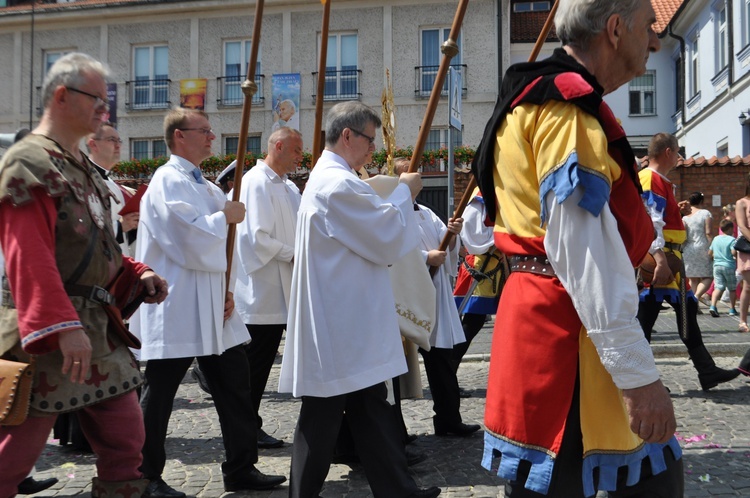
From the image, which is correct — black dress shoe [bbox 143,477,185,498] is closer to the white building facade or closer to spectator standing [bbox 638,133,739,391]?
spectator standing [bbox 638,133,739,391]

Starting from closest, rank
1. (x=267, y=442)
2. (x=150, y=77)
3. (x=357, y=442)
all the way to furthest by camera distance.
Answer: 1. (x=357, y=442)
2. (x=267, y=442)
3. (x=150, y=77)

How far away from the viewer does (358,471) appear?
15.2ft

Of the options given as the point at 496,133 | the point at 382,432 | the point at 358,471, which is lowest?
the point at 358,471

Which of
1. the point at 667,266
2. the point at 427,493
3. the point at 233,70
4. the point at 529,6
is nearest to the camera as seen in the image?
the point at 427,493

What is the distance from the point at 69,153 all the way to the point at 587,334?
77.1 inches

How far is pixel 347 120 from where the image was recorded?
3855 mm

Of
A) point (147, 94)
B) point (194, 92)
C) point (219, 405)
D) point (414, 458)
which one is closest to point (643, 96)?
point (194, 92)

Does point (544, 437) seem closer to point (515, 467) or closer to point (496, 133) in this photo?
point (515, 467)

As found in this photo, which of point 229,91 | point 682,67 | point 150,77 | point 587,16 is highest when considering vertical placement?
point 150,77

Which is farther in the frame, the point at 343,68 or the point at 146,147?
the point at 146,147

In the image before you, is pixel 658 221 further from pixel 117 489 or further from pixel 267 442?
pixel 117 489

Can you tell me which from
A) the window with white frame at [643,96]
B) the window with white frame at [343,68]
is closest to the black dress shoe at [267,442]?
the window with white frame at [343,68]

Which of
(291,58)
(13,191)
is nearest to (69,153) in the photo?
(13,191)

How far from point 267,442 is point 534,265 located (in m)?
3.35
